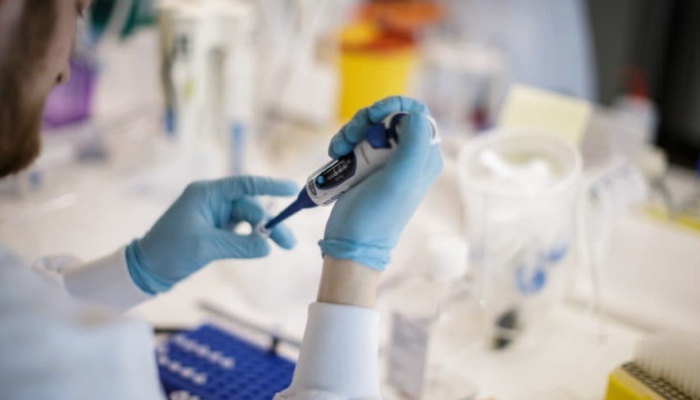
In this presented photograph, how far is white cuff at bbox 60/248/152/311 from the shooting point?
0.96 metres

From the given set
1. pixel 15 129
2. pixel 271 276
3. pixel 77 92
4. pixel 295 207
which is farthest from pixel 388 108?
pixel 77 92

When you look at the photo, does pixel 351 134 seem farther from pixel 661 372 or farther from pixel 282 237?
pixel 661 372

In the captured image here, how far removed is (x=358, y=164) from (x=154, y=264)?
0.32m

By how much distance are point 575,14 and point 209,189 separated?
130 centimetres

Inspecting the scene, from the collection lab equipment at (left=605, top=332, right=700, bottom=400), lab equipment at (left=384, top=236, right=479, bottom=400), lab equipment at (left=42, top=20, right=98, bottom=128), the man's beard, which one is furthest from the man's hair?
lab equipment at (left=42, top=20, right=98, bottom=128)

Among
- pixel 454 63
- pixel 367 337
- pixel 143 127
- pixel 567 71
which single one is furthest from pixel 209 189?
pixel 567 71

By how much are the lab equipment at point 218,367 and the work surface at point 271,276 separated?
7 centimetres

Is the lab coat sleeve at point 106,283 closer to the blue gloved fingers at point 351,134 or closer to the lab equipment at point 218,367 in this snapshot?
the lab equipment at point 218,367

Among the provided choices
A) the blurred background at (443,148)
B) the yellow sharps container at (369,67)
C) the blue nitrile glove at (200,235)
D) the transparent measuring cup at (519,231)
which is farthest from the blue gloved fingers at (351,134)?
the yellow sharps container at (369,67)

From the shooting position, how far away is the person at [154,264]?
65cm

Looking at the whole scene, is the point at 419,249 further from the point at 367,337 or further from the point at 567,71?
Result: the point at 567,71

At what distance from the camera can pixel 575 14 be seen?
191cm

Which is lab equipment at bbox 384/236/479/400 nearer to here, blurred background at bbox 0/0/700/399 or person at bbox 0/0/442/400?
blurred background at bbox 0/0/700/399

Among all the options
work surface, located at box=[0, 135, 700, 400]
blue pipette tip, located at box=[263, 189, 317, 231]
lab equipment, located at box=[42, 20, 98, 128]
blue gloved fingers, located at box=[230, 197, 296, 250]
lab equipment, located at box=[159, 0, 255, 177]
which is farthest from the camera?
lab equipment, located at box=[42, 20, 98, 128]
